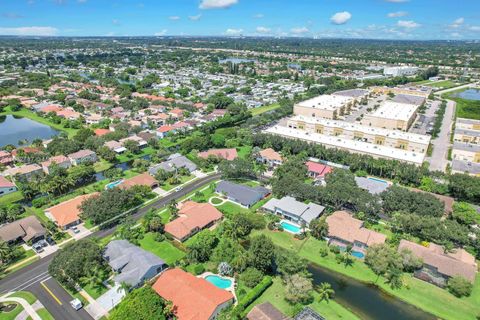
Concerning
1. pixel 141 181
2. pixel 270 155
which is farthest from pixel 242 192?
pixel 141 181

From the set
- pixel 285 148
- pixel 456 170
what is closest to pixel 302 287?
pixel 285 148

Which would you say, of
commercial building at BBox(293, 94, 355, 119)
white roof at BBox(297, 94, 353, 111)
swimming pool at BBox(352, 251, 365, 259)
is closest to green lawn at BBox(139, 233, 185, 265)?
swimming pool at BBox(352, 251, 365, 259)

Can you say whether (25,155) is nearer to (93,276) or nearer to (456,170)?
(93,276)

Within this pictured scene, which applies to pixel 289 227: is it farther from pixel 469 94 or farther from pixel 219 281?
pixel 469 94

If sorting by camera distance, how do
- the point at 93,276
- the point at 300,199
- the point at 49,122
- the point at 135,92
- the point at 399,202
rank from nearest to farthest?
the point at 93,276, the point at 399,202, the point at 300,199, the point at 49,122, the point at 135,92

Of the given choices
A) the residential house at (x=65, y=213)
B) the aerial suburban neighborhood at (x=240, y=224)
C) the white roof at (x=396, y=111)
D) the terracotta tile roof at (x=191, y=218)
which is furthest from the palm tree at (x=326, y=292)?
the white roof at (x=396, y=111)

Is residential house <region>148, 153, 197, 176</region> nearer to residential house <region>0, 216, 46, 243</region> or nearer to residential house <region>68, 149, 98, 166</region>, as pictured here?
residential house <region>68, 149, 98, 166</region>
